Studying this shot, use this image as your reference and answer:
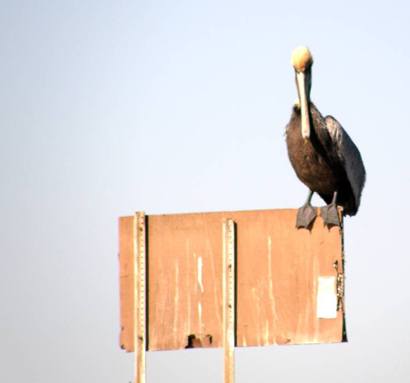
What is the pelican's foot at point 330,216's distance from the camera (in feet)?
37.5

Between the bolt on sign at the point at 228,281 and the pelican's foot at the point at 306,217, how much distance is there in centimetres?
5

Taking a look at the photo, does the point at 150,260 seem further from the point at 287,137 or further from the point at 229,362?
the point at 287,137

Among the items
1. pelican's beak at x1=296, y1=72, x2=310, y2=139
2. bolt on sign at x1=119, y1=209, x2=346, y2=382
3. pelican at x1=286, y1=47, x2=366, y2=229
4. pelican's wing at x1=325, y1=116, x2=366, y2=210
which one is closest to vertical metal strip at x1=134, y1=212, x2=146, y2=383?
bolt on sign at x1=119, y1=209, x2=346, y2=382

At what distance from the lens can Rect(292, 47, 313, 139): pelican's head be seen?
13414 mm

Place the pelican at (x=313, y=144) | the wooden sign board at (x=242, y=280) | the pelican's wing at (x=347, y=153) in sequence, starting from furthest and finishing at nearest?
the pelican's wing at (x=347, y=153)
the pelican at (x=313, y=144)
the wooden sign board at (x=242, y=280)

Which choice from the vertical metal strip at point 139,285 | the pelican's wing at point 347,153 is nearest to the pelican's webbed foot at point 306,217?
the vertical metal strip at point 139,285

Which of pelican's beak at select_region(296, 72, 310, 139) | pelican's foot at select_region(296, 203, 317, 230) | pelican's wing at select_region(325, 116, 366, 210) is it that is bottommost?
pelican's foot at select_region(296, 203, 317, 230)

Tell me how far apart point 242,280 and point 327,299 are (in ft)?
2.69

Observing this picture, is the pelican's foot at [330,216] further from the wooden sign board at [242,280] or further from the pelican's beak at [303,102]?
the pelican's beak at [303,102]

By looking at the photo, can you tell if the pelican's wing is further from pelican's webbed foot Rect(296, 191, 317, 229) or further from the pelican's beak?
pelican's webbed foot Rect(296, 191, 317, 229)

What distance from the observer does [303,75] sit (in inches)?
538

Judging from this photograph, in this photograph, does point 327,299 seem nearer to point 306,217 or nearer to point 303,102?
point 306,217

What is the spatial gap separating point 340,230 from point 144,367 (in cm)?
221

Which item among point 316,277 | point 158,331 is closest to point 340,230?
point 316,277
